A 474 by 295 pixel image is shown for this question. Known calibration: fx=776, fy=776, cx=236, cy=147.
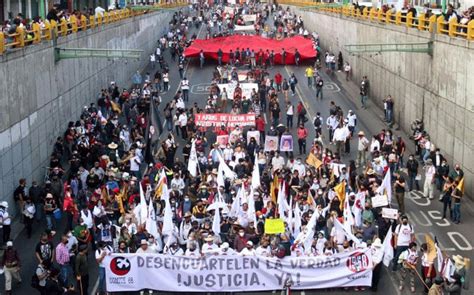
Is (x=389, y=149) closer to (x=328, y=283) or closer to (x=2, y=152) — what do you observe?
(x=328, y=283)

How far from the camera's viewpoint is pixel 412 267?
59.1 ft

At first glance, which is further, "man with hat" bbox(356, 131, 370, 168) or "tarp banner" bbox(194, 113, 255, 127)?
"tarp banner" bbox(194, 113, 255, 127)

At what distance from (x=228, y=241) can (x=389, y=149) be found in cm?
1121

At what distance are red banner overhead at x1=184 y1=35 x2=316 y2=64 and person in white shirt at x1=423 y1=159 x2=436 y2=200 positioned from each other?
99.1 ft

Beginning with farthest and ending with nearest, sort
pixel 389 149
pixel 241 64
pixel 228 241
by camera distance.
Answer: pixel 241 64, pixel 389 149, pixel 228 241

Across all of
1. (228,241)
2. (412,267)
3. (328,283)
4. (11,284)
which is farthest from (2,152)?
(412,267)

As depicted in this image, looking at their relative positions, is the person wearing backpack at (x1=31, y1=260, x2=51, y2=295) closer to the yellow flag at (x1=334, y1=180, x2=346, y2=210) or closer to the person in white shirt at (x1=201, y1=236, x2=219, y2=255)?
the person in white shirt at (x1=201, y1=236, x2=219, y2=255)

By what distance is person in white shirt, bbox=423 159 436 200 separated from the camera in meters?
25.4

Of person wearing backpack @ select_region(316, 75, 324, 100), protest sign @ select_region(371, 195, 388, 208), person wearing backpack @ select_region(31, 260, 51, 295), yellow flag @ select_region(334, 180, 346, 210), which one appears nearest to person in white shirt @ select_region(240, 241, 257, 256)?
person wearing backpack @ select_region(31, 260, 51, 295)

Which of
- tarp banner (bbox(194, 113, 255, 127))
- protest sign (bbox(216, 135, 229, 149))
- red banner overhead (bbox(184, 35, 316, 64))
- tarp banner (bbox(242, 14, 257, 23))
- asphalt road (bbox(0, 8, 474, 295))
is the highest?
tarp banner (bbox(242, 14, 257, 23))

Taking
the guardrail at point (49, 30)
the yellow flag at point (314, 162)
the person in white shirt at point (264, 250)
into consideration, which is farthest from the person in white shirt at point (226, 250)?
the guardrail at point (49, 30)

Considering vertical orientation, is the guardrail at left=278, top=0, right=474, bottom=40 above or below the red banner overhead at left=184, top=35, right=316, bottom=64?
→ above

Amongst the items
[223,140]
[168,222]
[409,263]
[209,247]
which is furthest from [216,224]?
[223,140]

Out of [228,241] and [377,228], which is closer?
[228,241]
